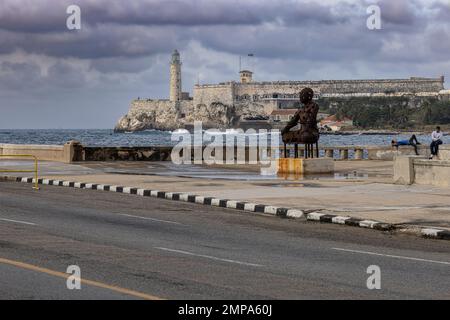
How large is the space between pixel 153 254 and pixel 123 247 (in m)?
0.97

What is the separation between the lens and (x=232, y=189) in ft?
94.3

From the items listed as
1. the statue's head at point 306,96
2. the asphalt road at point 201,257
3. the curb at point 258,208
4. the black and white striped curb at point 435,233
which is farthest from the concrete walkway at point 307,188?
the statue's head at point 306,96

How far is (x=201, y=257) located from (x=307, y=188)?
14.4 m

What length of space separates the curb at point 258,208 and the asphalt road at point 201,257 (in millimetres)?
521

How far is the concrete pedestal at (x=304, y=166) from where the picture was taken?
116ft

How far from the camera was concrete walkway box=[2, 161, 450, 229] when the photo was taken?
21875mm

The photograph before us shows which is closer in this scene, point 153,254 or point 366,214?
point 153,254

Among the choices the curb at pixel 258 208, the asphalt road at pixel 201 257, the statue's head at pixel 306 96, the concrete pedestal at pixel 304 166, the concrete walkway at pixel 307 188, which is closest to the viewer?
the asphalt road at pixel 201 257

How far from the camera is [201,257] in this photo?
14766 millimetres

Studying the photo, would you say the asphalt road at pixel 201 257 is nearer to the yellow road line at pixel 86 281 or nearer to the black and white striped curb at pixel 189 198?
the yellow road line at pixel 86 281

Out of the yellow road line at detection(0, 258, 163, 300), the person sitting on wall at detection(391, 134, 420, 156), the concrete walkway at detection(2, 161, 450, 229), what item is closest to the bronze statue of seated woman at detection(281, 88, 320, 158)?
the concrete walkway at detection(2, 161, 450, 229)

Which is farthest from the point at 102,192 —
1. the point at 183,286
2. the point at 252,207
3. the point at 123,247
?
the point at 183,286
